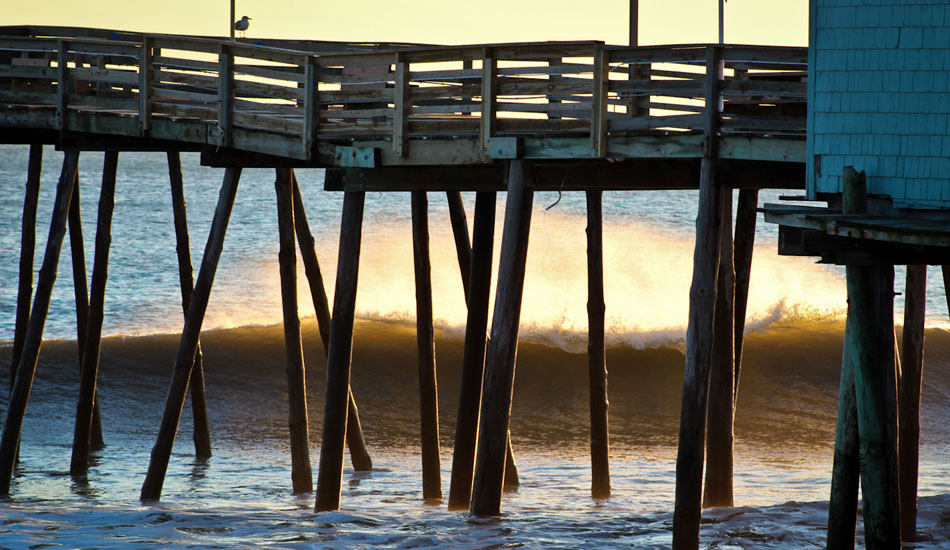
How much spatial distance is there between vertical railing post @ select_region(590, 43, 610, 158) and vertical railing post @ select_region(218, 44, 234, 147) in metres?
3.55

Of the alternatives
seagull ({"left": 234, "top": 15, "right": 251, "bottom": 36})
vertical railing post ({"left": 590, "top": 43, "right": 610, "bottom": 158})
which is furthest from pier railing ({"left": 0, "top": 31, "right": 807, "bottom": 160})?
seagull ({"left": 234, "top": 15, "right": 251, "bottom": 36})

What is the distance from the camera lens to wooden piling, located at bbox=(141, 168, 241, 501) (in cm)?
1102

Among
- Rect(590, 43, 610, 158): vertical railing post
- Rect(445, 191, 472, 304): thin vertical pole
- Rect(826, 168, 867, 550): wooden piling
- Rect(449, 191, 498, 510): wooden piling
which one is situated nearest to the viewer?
Rect(826, 168, 867, 550): wooden piling

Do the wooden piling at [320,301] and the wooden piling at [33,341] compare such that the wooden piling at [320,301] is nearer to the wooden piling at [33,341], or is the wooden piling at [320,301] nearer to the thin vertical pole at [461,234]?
the thin vertical pole at [461,234]

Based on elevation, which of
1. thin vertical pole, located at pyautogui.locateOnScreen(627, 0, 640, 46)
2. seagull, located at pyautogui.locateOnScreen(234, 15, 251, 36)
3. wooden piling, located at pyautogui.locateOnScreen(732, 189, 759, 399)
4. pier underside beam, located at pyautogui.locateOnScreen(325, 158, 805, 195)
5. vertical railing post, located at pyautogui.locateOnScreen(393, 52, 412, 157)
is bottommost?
wooden piling, located at pyautogui.locateOnScreen(732, 189, 759, 399)

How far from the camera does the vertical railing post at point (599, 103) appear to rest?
340 inches

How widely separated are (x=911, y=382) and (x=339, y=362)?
4.80m

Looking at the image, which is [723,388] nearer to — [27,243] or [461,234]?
[461,234]

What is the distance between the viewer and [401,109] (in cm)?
933

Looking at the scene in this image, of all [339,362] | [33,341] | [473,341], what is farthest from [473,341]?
[33,341]

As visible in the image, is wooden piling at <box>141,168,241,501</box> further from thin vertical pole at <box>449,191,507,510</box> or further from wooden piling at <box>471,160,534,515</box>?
wooden piling at <box>471,160,534,515</box>

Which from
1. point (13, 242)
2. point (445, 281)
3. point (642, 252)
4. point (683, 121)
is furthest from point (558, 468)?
point (13, 242)

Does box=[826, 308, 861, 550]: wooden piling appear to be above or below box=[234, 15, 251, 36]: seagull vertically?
below

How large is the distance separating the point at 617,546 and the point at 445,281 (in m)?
24.2
